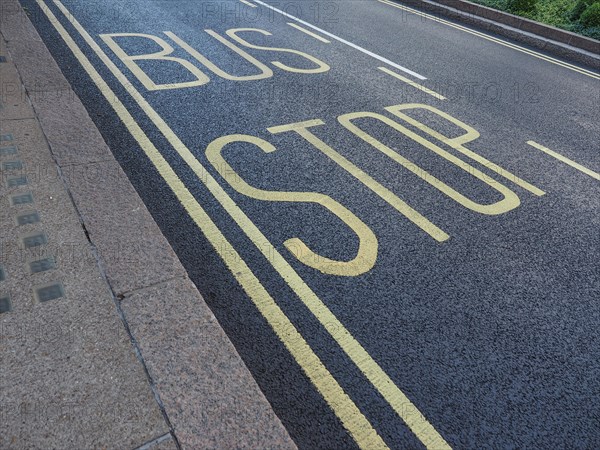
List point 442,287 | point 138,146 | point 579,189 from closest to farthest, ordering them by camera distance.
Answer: point 442,287, point 138,146, point 579,189

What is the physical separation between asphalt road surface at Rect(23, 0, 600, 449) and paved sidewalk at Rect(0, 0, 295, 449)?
0.27m

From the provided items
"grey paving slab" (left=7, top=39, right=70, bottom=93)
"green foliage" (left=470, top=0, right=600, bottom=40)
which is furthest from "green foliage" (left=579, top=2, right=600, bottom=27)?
"grey paving slab" (left=7, top=39, right=70, bottom=93)

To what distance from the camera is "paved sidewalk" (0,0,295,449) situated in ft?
6.64

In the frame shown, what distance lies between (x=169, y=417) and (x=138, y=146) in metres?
2.89

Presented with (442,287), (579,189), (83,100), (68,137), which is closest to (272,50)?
(83,100)

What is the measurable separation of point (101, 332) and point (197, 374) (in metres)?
0.54

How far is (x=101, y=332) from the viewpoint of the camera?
7.80ft

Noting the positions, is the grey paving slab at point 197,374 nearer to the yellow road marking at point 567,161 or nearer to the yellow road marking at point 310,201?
the yellow road marking at point 310,201

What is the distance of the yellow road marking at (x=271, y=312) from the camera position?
234cm

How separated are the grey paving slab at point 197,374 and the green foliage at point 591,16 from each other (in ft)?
40.1

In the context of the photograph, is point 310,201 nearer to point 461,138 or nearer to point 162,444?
point 162,444

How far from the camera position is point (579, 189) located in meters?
4.84

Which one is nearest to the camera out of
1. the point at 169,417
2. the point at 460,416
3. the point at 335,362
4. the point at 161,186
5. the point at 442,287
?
the point at 169,417

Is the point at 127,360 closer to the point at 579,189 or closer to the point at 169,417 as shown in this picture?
the point at 169,417
